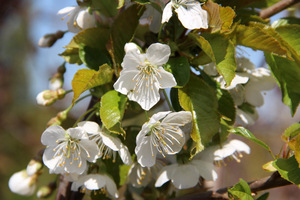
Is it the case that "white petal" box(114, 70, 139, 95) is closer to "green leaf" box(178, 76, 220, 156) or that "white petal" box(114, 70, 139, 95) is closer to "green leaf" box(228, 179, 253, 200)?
"green leaf" box(178, 76, 220, 156)

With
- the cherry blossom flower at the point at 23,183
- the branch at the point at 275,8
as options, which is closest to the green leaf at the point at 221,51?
the branch at the point at 275,8

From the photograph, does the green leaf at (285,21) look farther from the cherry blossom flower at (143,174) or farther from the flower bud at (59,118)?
the flower bud at (59,118)

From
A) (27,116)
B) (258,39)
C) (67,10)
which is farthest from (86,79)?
(27,116)

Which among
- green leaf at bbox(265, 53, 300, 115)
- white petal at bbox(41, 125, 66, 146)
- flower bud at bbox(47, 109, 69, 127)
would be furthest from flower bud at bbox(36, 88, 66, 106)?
green leaf at bbox(265, 53, 300, 115)

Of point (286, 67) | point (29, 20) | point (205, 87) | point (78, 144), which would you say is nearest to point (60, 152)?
point (78, 144)

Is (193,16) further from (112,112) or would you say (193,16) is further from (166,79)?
(112,112)

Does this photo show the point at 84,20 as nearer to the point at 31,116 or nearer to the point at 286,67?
the point at 286,67
